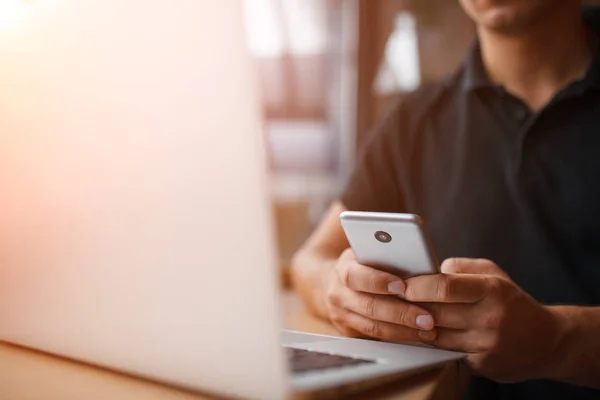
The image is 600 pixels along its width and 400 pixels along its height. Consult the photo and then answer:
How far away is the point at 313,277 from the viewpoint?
78 cm

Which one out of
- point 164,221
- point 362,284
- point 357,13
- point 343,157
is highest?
point 357,13

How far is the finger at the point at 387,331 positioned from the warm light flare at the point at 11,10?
1.40 ft

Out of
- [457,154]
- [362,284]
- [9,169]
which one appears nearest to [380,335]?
[362,284]

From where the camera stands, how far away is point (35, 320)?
41cm

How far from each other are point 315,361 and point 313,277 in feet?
1.30

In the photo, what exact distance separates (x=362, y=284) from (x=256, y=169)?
268 mm

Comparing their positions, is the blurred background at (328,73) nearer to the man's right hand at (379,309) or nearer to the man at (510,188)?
the man at (510,188)

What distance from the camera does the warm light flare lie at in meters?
0.35

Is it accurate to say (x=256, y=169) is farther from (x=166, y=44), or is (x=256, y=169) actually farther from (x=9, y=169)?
(x=9, y=169)

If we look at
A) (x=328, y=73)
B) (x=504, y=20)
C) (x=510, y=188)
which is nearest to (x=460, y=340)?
(x=510, y=188)

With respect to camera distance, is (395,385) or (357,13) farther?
(357,13)

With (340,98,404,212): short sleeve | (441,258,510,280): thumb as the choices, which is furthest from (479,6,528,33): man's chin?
(441,258,510,280): thumb

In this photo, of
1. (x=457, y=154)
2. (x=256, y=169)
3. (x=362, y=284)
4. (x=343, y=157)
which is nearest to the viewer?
(x=256, y=169)

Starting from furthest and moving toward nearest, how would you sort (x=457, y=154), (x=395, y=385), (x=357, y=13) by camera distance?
(x=357, y=13) < (x=457, y=154) < (x=395, y=385)
